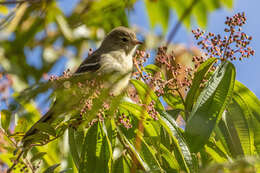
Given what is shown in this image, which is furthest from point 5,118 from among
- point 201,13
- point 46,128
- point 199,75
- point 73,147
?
point 201,13

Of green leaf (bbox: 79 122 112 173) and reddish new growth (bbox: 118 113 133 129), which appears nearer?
green leaf (bbox: 79 122 112 173)

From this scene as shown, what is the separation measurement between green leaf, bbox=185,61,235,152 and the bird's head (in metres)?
2.30

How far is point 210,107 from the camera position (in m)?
2.65

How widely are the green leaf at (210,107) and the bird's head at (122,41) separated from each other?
2.30 meters

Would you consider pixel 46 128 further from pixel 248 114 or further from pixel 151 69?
pixel 248 114

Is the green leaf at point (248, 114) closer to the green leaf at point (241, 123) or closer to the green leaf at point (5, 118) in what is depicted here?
the green leaf at point (241, 123)

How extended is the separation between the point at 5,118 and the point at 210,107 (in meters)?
1.55

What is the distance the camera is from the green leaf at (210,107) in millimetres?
2545

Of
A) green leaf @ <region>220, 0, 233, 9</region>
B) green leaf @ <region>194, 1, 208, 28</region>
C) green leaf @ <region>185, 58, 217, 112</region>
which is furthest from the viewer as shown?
green leaf @ <region>185, 58, 217, 112</region>

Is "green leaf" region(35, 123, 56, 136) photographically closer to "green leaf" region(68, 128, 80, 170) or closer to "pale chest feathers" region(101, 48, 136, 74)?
"green leaf" region(68, 128, 80, 170)

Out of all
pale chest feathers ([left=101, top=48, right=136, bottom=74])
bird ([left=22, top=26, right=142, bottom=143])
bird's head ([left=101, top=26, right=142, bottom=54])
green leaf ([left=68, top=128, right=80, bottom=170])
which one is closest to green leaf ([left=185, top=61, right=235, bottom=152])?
green leaf ([left=68, top=128, right=80, bottom=170])

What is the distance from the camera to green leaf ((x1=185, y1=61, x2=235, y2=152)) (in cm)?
254

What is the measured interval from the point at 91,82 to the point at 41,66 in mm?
379

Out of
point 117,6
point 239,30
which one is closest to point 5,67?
point 117,6
